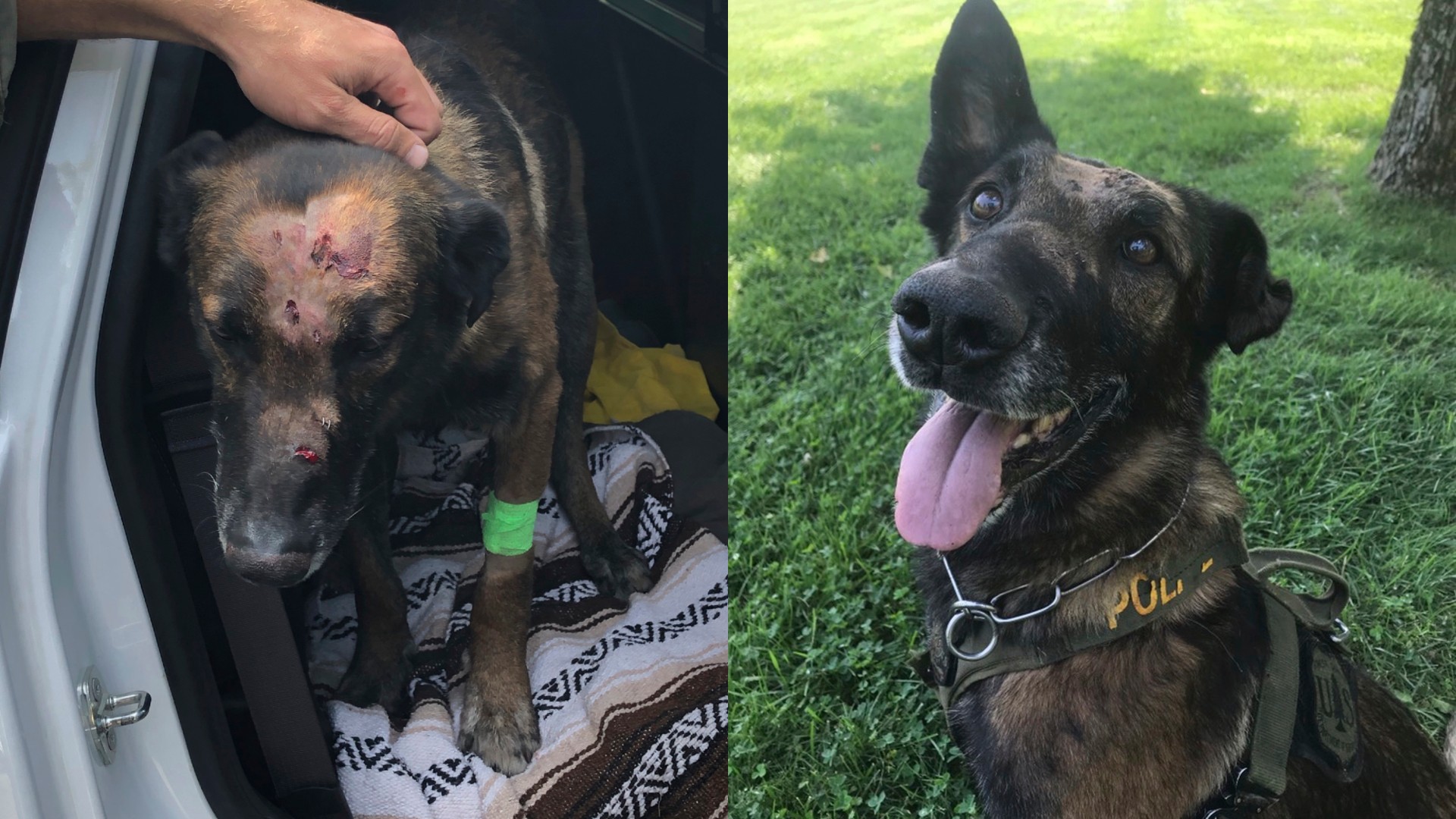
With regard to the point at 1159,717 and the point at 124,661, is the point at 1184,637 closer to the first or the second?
the point at 1159,717

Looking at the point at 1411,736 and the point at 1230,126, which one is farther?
the point at 1230,126

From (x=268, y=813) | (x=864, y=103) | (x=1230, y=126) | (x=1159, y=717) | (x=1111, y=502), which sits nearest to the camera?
(x=268, y=813)

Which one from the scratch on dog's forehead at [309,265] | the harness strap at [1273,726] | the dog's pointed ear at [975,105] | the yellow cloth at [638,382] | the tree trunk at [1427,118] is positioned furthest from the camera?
the yellow cloth at [638,382]

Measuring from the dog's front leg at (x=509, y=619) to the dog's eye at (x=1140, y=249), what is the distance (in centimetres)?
100

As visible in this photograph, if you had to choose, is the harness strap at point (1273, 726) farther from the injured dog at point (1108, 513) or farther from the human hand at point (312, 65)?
the human hand at point (312, 65)

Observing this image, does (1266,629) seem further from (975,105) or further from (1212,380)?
(975,105)

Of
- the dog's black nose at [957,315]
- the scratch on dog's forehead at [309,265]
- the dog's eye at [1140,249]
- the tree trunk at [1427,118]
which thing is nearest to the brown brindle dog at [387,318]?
the scratch on dog's forehead at [309,265]

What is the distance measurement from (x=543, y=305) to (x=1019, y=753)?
1.13 metres

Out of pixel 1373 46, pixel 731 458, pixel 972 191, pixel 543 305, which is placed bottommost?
pixel 731 458

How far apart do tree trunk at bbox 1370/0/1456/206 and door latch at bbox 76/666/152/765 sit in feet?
7.95

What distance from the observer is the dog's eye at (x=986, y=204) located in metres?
1.66

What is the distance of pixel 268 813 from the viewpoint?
1389 millimetres

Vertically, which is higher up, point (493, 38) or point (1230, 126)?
point (493, 38)

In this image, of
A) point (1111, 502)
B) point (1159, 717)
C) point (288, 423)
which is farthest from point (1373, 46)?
point (288, 423)
